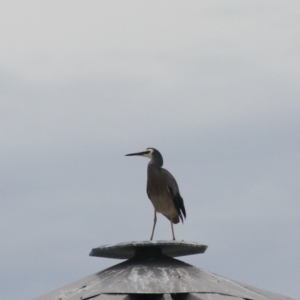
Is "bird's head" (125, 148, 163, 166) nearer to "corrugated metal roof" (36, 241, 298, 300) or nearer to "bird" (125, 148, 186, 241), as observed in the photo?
"bird" (125, 148, 186, 241)

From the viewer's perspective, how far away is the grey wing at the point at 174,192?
11.0m

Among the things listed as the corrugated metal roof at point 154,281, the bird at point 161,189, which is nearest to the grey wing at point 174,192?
the bird at point 161,189

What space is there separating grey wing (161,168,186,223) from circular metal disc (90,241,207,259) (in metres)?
3.50

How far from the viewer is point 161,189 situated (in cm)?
1095

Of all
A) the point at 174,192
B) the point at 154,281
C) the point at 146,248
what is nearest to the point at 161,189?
the point at 174,192

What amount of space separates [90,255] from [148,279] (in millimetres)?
940

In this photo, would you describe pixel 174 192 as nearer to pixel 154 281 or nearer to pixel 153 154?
pixel 153 154

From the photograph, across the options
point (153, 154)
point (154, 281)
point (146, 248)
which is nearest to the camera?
point (154, 281)

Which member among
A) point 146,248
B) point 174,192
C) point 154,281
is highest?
point 174,192

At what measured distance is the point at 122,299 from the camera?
6.32 m

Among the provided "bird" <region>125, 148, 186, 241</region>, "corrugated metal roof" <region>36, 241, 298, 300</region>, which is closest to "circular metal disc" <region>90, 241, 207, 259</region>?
"corrugated metal roof" <region>36, 241, 298, 300</region>

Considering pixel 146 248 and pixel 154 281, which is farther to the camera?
pixel 146 248

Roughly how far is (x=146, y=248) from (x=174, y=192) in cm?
407

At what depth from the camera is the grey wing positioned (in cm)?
1096
